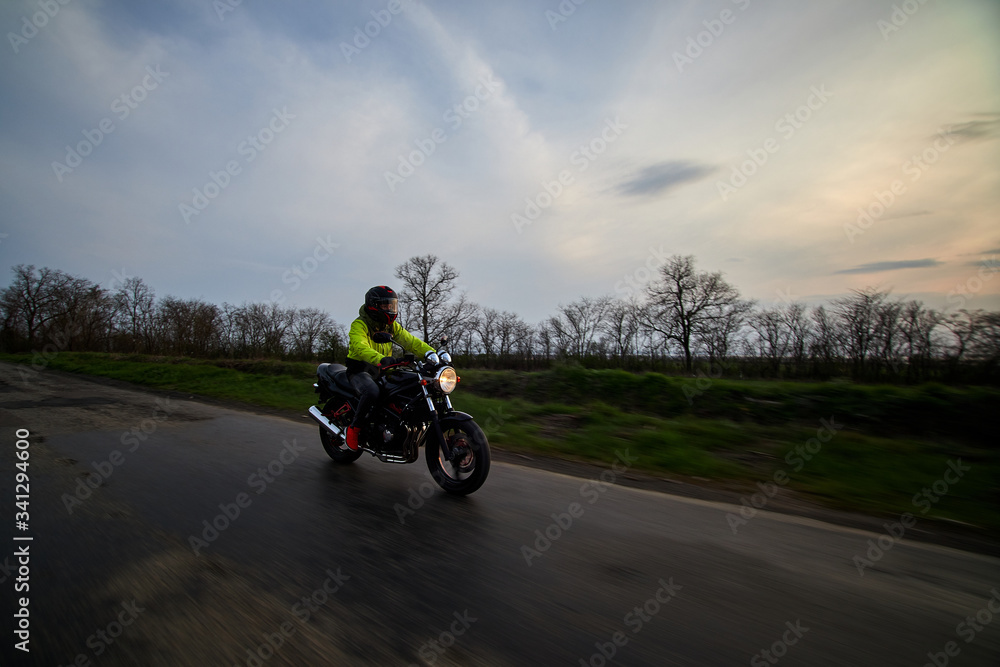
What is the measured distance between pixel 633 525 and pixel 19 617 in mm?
3707

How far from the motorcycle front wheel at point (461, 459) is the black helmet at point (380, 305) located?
4.86ft

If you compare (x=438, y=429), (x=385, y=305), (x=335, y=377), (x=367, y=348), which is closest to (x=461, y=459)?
(x=438, y=429)

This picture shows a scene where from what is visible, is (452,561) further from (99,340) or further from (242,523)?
(99,340)

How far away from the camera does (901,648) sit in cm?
207

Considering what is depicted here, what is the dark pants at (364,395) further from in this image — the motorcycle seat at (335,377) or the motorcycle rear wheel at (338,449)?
the motorcycle rear wheel at (338,449)

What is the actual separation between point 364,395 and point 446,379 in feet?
3.95

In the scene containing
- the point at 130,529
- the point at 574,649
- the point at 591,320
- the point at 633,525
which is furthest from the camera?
the point at 591,320

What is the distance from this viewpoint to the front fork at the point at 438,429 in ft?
13.9

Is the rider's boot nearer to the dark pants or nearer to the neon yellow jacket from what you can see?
the dark pants

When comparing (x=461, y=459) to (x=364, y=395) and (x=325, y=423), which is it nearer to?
(x=364, y=395)

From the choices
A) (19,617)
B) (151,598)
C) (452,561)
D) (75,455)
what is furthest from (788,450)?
(75,455)

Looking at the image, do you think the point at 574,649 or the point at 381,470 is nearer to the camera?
the point at 574,649

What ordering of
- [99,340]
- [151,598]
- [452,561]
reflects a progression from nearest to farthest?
[151,598] < [452,561] < [99,340]

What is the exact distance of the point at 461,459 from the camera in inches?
165
